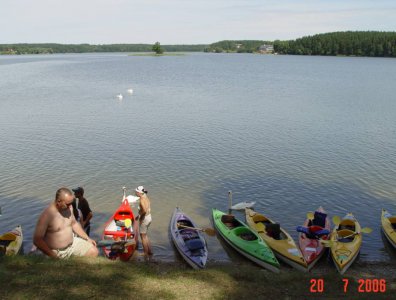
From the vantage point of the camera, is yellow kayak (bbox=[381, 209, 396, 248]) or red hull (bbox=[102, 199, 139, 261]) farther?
yellow kayak (bbox=[381, 209, 396, 248])

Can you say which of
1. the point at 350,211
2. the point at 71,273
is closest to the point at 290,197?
the point at 350,211

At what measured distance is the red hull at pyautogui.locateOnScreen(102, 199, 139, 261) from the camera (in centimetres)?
1129

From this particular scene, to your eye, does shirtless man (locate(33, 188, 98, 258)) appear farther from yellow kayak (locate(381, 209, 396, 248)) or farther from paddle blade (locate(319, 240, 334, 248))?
yellow kayak (locate(381, 209, 396, 248))

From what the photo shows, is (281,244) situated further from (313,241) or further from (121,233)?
(121,233)

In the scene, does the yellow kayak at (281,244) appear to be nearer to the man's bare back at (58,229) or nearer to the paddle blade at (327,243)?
the paddle blade at (327,243)

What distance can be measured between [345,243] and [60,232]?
A: 28.1 ft

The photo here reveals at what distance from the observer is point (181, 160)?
2252 cm

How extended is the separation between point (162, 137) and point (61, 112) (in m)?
14.1

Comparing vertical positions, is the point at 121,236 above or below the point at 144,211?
below

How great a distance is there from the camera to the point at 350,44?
154875 mm

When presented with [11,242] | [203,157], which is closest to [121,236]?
[11,242]

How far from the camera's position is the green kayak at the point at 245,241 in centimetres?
1152

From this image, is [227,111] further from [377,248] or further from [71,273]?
[71,273]

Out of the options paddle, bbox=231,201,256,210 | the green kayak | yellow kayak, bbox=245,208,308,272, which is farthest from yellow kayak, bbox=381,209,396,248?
paddle, bbox=231,201,256,210
